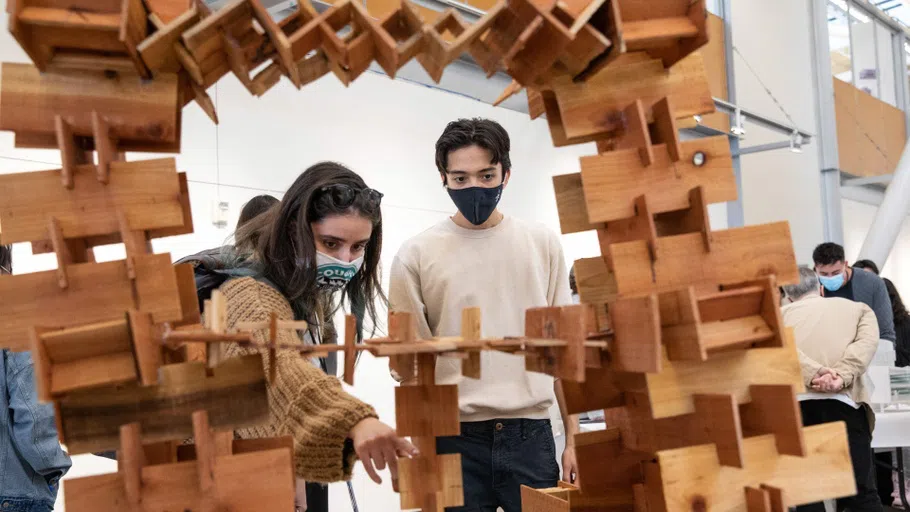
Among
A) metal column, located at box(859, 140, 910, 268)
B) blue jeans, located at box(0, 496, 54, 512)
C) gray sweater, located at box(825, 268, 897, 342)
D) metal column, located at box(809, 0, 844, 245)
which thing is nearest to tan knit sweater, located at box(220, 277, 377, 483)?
blue jeans, located at box(0, 496, 54, 512)

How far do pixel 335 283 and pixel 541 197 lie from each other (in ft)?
13.7

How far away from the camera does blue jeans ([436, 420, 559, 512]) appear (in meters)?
2.02

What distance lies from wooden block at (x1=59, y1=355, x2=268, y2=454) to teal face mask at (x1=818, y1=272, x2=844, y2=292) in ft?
15.6

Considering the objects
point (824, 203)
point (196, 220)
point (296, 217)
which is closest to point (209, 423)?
point (296, 217)

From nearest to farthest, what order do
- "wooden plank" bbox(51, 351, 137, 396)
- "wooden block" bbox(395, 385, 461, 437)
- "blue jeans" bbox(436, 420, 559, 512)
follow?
"wooden plank" bbox(51, 351, 137, 396) < "wooden block" bbox(395, 385, 461, 437) < "blue jeans" bbox(436, 420, 559, 512)

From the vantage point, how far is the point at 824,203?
9102 mm

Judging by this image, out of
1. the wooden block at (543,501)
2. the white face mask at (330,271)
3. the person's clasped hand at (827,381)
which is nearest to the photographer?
the wooden block at (543,501)

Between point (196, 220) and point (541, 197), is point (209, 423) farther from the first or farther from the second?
point (541, 197)

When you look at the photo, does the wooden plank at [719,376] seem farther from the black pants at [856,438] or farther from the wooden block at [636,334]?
the black pants at [856,438]

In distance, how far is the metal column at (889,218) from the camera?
760 cm

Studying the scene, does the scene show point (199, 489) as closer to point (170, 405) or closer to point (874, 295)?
point (170, 405)

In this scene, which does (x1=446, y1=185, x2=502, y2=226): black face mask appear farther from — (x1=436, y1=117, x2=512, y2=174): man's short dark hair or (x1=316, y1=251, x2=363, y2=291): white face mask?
(x1=316, y1=251, x2=363, y2=291): white face mask

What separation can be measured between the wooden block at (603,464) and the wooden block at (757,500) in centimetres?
20

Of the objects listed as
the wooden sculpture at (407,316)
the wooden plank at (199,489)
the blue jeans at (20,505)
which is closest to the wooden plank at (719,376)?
the wooden sculpture at (407,316)
